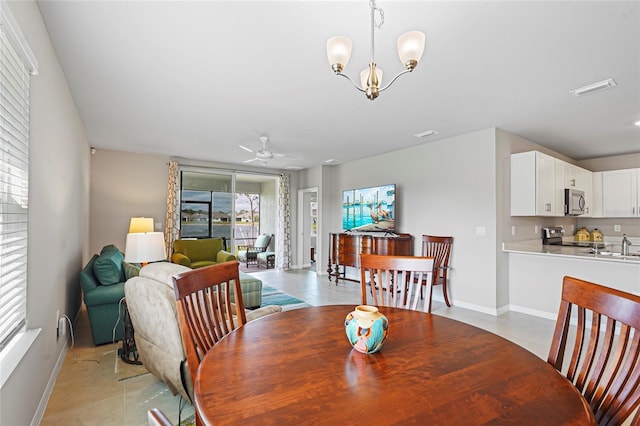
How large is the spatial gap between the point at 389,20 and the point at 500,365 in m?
1.98

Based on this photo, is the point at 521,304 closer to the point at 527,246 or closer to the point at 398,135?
the point at 527,246

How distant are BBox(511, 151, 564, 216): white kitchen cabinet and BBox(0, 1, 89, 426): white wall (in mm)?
5095

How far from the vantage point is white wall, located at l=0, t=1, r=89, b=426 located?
1.67m

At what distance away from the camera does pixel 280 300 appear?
4801 millimetres

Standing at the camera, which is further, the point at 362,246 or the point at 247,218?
the point at 247,218

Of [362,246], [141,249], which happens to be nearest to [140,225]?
[141,249]

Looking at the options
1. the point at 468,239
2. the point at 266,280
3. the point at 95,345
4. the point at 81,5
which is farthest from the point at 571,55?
the point at 266,280

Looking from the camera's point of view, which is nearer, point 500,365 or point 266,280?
point 500,365

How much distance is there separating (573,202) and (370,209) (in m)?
3.28

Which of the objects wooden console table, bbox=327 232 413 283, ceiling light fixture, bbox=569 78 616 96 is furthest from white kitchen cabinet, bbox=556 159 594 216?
wooden console table, bbox=327 232 413 283

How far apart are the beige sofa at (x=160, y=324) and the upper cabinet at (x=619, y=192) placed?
661 centimetres

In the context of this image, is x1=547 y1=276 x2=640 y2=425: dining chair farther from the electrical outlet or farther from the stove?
the stove

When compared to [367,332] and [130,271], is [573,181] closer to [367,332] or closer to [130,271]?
[367,332]

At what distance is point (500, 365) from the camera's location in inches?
42.5
